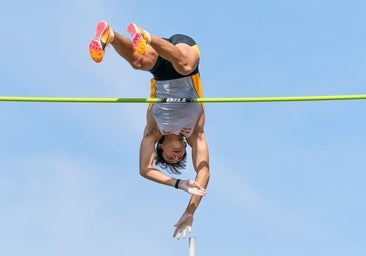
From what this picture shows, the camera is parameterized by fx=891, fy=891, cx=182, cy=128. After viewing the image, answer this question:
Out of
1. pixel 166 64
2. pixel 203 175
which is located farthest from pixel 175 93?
pixel 203 175

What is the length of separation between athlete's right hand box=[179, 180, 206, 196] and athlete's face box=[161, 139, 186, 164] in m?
Result: 0.43

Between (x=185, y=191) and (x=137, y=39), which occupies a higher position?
(x=137, y=39)

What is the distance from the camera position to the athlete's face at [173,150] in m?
10.3

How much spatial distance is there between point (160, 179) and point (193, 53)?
1.54 m

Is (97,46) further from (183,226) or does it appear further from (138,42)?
(183,226)

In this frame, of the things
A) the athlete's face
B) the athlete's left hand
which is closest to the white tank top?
the athlete's face

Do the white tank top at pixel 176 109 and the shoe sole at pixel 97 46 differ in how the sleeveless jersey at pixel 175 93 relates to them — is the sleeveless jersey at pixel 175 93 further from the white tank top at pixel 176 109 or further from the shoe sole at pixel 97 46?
the shoe sole at pixel 97 46

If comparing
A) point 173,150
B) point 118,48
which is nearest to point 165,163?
point 173,150

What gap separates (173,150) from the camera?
10344 millimetres

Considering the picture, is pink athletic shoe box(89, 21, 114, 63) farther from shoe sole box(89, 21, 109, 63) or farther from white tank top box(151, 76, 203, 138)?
white tank top box(151, 76, 203, 138)

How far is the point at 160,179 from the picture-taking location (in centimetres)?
1031

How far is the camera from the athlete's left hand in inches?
404

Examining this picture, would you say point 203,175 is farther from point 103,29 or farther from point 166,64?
point 103,29

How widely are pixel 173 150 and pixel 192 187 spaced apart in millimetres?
554
